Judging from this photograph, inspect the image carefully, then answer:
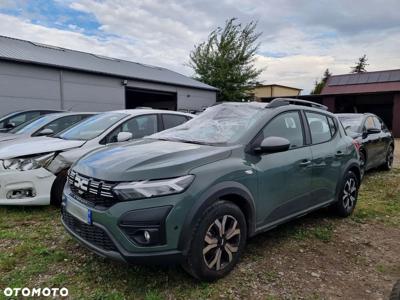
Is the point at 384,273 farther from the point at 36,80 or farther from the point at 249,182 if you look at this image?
the point at 36,80

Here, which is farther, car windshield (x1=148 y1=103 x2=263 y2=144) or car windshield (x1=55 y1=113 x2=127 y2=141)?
car windshield (x1=55 y1=113 x2=127 y2=141)

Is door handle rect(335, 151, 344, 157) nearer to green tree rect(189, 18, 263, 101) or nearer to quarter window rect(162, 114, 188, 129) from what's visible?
quarter window rect(162, 114, 188, 129)

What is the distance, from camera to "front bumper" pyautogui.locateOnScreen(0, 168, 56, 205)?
180 inches

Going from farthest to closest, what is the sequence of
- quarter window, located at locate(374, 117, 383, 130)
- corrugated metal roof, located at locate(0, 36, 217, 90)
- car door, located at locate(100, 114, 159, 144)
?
corrugated metal roof, located at locate(0, 36, 217, 90) → quarter window, located at locate(374, 117, 383, 130) → car door, located at locate(100, 114, 159, 144)

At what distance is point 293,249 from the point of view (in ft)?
12.5

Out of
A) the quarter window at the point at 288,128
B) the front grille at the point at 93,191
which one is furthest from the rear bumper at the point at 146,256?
the quarter window at the point at 288,128

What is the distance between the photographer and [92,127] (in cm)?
557

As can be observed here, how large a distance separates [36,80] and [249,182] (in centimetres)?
1438

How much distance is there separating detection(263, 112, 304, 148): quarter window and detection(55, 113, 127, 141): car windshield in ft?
9.21

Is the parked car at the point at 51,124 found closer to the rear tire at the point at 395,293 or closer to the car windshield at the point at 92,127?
the car windshield at the point at 92,127

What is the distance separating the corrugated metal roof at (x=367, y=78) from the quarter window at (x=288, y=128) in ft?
112

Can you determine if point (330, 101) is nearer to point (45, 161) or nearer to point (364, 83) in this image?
point (364, 83)

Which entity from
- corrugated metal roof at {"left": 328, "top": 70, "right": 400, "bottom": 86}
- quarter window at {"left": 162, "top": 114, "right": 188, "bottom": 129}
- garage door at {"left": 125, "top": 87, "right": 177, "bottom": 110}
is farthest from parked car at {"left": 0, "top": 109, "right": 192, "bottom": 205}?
corrugated metal roof at {"left": 328, "top": 70, "right": 400, "bottom": 86}

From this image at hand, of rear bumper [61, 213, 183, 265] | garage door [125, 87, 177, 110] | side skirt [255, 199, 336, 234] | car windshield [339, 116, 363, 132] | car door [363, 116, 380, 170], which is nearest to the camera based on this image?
rear bumper [61, 213, 183, 265]
